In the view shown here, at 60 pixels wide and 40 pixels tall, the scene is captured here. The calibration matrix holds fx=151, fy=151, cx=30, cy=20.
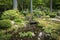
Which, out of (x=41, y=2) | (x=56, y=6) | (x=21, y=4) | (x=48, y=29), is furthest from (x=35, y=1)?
(x=48, y=29)

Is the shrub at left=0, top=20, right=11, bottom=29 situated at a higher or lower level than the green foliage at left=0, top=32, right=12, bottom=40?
higher

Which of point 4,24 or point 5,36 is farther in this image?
point 4,24

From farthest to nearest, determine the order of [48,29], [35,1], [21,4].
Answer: [35,1] → [21,4] → [48,29]

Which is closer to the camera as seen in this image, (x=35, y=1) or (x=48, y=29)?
(x=48, y=29)

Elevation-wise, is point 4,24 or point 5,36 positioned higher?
point 4,24

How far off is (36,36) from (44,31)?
2.06 feet

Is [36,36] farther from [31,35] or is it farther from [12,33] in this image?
[12,33]

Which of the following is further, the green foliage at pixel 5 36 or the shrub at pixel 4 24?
the shrub at pixel 4 24

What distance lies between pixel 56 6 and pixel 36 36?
1590cm

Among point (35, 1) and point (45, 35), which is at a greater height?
point (35, 1)

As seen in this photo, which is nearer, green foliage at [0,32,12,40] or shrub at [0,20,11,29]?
green foliage at [0,32,12,40]

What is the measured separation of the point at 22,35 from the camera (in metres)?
8.27

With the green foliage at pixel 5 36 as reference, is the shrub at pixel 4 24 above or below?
above

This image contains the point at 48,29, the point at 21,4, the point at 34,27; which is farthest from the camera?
the point at 21,4
